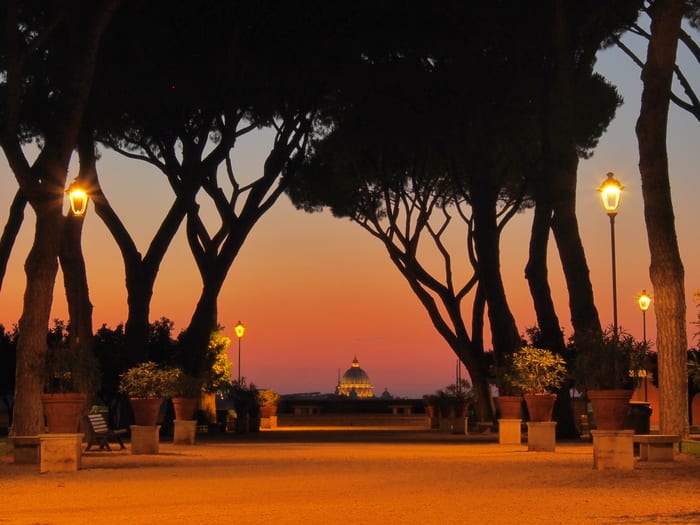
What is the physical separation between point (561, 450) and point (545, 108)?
20.7ft

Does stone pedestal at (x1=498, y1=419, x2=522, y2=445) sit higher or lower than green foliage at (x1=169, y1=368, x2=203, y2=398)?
lower

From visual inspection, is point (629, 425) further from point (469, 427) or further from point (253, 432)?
point (253, 432)

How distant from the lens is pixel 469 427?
29281 mm

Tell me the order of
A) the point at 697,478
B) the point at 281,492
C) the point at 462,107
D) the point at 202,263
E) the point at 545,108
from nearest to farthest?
the point at 281,492, the point at 697,478, the point at 545,108, the point at 462,107, the point at 202,263

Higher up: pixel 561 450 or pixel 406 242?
pixel 406 242

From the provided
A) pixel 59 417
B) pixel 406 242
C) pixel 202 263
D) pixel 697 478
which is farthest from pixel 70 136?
pixel 406 242

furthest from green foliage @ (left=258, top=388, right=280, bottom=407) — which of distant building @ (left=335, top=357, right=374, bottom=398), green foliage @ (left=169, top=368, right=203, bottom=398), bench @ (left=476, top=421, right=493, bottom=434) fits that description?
distant building @ (left=335, top=357, right=374, bottom=398)

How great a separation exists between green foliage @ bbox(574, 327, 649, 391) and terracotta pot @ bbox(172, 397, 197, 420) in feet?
29.6

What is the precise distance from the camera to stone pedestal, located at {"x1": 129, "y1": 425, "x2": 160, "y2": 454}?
1692 centimetres

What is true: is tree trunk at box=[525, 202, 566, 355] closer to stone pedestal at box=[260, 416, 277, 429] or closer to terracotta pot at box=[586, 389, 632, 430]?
terracotta pot at box=[586, 389, 632, 430]

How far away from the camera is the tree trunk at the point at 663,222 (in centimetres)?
1438

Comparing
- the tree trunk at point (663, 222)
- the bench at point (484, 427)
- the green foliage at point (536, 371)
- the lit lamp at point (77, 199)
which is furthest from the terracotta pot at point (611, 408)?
the bench at point (484, 427)

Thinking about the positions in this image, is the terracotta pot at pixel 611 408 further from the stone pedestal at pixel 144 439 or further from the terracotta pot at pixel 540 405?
the stone pedestal at pixel 144 439

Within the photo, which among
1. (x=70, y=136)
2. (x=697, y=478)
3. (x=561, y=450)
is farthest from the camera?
(x=561, y=450)
